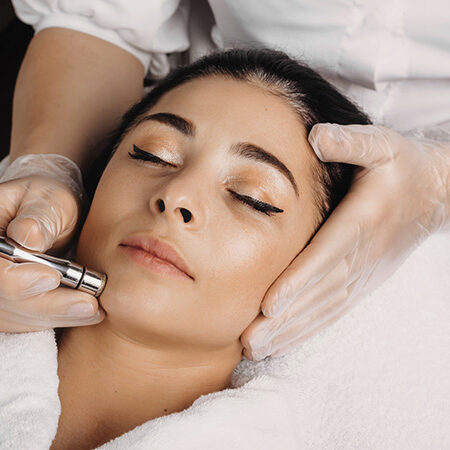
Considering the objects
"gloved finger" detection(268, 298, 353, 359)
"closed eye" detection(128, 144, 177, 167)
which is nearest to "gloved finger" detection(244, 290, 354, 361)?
"gloved finger" detection(268, 298, 353, 359)

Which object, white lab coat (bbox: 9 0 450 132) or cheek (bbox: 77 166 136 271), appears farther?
white lab coat (bbox: 9 0 450 132)

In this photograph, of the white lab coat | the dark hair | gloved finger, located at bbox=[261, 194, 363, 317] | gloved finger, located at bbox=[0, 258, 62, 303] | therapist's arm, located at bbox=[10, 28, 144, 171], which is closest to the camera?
gloved finger, located at bbox=[0, 258, 62, 303]

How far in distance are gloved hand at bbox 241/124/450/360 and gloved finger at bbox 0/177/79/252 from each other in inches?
15.9

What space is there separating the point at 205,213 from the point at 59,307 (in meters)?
0.30

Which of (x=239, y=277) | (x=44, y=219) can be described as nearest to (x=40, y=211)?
(x=44, y=219)

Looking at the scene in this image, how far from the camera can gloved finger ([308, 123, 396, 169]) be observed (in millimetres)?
1111

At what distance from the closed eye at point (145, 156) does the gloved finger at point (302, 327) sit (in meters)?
0.39

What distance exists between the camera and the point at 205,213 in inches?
39.8

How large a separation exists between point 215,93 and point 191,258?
13.5 inches

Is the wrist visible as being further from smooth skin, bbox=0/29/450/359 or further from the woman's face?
the woman's face

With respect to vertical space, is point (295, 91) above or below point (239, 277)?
above

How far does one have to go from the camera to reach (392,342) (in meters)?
1.31

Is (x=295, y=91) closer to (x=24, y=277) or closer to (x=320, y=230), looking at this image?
(x=320, y=230)

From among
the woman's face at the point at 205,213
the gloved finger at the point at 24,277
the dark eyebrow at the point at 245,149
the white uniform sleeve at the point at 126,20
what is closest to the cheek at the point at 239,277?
the woman's face at the point at 205,213
